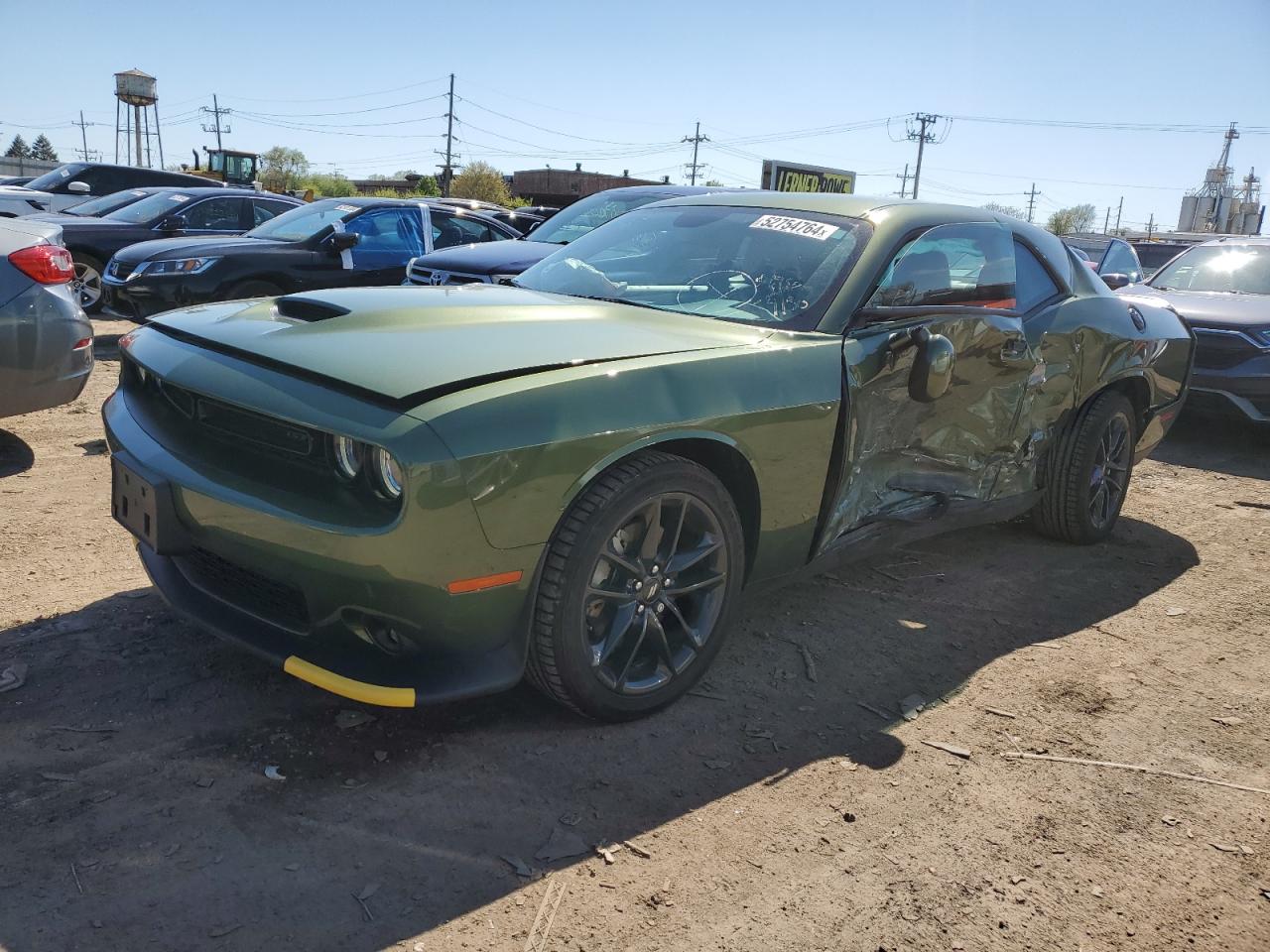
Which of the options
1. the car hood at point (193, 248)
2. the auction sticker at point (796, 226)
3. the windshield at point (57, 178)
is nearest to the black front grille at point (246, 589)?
the auction sticker at point (796, 226)

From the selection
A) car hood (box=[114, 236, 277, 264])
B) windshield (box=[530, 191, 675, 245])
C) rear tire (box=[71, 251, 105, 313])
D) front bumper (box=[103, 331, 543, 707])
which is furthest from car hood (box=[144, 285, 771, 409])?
rear tire (box=[71, 251, 105, 313])

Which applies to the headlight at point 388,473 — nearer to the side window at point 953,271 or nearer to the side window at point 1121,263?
the side window at point 953,271

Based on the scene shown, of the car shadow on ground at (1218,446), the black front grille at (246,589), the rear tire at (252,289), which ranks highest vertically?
the rear tire at (252,289)

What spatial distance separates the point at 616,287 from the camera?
12.3 ft

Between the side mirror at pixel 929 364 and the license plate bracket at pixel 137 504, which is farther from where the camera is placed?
the side mirror at pixel 929 364

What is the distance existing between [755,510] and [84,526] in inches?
114

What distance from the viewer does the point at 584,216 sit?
860 cm

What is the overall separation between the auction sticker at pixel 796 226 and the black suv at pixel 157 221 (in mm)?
7859

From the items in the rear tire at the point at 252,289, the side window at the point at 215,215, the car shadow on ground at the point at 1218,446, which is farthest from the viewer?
the side window at the point at 215,215

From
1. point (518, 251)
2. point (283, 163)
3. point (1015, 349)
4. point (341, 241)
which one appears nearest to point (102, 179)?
point (341, 241)

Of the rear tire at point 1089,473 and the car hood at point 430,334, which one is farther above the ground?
the car hood at point 430,334

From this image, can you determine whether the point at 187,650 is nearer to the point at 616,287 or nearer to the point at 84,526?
the point at 84,526

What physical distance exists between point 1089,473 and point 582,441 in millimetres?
3155

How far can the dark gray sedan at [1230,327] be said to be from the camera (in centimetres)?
756
